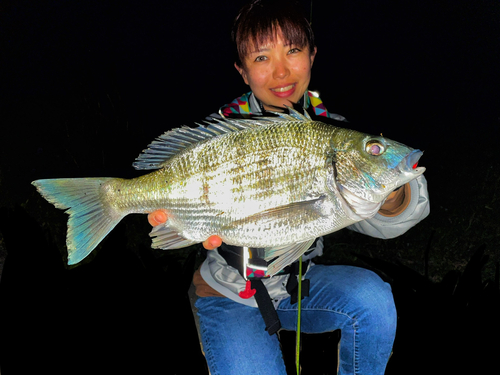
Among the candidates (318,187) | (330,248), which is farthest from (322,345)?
(318,187)

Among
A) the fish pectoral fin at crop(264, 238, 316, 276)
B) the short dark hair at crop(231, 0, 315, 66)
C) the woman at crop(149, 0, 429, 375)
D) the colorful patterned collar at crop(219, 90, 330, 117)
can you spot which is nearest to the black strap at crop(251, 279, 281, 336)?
the woman at crop(149, 0, 429, 375)

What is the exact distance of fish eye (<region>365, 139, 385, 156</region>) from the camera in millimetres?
1224

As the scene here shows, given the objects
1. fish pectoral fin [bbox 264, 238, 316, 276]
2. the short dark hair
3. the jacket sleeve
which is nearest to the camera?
fish pectoral fin [bbox 264, 238, 316, 276]

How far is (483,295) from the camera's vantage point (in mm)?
2559

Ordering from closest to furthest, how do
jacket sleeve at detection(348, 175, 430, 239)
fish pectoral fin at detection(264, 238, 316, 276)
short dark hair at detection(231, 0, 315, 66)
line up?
fish pectoral fin at detection(264, 238, 316, 276)
jacket sleeve at detection(348, 175, 430, 239)
short dark hair at detection(231, 0, 315, 66)

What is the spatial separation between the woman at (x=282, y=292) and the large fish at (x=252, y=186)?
0.97 ft

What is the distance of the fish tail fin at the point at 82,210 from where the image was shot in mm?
1327

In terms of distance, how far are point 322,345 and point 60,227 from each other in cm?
261

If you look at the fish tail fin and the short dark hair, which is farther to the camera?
the short dark hair

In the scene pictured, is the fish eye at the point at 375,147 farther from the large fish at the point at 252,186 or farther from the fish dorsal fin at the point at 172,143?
the fish dorsal fin at the point at 172,143

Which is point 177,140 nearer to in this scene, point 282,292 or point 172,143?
point 172,143

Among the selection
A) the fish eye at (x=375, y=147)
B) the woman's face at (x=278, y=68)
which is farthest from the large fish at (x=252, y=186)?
the woman's face at (x=278, y=68)

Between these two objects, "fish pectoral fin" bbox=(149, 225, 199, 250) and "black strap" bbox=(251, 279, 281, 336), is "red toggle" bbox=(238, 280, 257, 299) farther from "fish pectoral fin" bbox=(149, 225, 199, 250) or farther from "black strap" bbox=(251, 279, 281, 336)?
"fish pectoral fin" bbox=(149, 225, 199, 250)

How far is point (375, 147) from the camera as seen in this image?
4.03 feet
